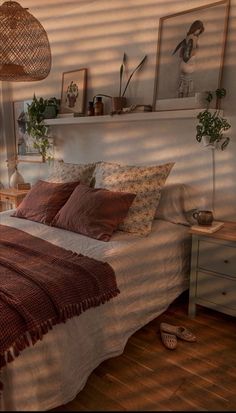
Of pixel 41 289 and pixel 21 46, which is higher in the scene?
pixel 21 46

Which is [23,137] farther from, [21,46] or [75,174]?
[21,46]

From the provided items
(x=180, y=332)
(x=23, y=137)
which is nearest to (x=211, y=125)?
(x=180, y=332)

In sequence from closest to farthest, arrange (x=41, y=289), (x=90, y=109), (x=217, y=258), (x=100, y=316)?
(x=41, y=289), (x=100, y=316), (x=217, y=258), (x=90, y=109)

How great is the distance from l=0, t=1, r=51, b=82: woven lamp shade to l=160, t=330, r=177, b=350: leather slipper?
5.82 ft

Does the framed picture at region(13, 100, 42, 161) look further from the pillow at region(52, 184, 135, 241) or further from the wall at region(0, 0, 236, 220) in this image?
the pillow at region(52, 184, 135, 241)

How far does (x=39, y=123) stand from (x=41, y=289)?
2.39 meters

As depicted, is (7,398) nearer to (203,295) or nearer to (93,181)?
(203,295)

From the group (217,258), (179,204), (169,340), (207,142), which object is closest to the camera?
(169,340)

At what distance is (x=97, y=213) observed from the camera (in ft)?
6.93

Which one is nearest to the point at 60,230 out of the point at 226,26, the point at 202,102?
the point at 202,102

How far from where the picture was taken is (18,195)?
3311mm

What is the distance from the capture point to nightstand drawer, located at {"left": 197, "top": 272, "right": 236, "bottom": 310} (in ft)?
6.55

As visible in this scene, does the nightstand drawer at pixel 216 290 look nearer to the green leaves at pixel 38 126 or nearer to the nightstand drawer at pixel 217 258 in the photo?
the nightstand drawer at pixel 217 258

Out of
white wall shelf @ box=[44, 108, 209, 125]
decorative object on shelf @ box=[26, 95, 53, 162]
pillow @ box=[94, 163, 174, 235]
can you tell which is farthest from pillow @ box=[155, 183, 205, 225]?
decorative object on shelf @ box=[26, 95, 53, 162]
